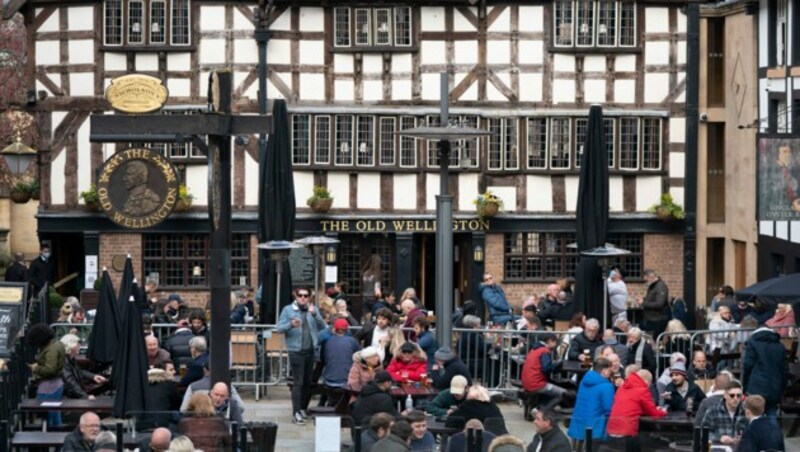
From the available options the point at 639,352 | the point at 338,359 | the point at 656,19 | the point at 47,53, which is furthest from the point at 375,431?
the point at 47,53

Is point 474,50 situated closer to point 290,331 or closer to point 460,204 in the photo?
point 460,204

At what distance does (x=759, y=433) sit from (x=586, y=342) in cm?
762

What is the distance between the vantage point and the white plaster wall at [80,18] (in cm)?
4669

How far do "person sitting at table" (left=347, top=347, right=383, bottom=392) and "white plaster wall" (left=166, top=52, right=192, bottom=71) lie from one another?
754 inches

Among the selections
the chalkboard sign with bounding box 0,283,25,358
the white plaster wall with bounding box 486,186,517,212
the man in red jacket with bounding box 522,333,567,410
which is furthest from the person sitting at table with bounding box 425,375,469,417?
the white plaster wall with bounding box 486,186,517,212

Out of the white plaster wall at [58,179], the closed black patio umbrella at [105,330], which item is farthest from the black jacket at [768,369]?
the white plaster wall at [58,179]

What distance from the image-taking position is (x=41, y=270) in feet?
144

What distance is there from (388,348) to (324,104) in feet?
54.3

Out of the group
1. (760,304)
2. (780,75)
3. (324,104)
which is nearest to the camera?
(760,304)

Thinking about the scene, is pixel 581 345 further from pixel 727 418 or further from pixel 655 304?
pixel 655 304

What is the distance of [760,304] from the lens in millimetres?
37875

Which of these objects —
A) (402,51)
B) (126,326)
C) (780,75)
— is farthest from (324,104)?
(126,326)

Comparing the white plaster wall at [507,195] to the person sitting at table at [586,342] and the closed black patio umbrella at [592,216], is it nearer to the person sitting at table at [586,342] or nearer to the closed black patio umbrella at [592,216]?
the closed black patio umbrella at [592,216]

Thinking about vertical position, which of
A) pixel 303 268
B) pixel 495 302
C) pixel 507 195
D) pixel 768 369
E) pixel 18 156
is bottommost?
pixel 768 369
